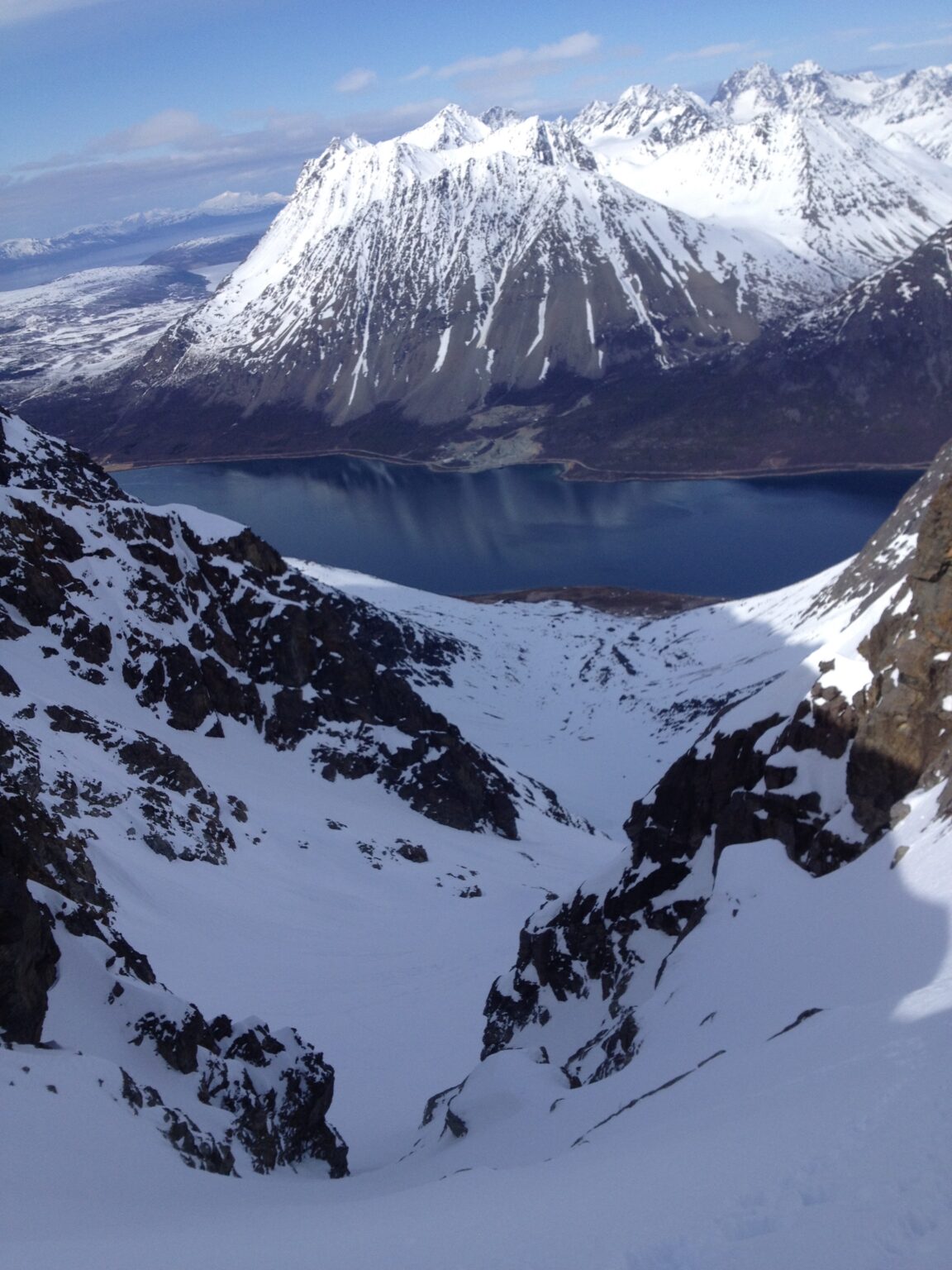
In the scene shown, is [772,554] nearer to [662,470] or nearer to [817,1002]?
[662,470]

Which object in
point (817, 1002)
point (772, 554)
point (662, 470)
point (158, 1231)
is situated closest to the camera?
point (158, 1231)

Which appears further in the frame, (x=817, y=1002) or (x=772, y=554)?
(x=772, y=554)

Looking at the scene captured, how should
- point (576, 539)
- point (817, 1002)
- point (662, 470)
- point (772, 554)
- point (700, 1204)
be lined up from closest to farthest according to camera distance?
point (700, 1204) → point (817, 1002) → point (772, 554) → point (576, 539) → point (662, 470)

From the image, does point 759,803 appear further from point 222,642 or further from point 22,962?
point 222,642

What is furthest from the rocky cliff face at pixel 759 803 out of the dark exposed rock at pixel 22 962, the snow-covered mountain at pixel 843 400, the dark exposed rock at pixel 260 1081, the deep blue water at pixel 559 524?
the snow-covered mountain at pixel 843 400

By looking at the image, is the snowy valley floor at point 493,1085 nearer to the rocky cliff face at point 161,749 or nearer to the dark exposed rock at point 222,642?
the rocky cliff face at point 161,749

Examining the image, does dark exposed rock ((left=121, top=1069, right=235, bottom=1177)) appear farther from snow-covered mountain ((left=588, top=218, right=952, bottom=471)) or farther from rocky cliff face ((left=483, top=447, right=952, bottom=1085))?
snow-covered mountain ((left=588, top=218, right=952, bottom=471))

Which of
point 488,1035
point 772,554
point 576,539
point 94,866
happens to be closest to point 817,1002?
point 488,1035
